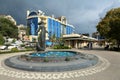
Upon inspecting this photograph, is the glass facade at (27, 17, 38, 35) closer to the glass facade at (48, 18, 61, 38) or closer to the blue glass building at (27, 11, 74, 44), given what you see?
the blue glass building at (27, 11, 74, 44)

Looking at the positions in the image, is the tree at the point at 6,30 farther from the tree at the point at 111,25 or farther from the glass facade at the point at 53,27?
the tree at the point at 111,25

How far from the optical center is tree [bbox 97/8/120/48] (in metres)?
28.6

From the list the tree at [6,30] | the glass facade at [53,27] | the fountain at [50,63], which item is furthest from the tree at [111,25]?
the glass facade at [53,27]

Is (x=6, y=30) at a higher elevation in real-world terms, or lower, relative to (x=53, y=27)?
lower

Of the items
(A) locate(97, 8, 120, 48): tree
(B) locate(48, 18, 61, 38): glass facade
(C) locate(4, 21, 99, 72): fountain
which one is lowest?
(C) locate(4, 21, 99, 72): fountain

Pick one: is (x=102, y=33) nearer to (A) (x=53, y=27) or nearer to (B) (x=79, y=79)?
(B) (x=79, y=79)

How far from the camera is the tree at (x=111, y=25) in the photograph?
28.6m

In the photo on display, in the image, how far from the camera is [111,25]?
97.0ft

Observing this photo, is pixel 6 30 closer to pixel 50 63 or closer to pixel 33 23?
pixel 33 23

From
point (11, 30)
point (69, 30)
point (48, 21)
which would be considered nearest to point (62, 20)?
point (69, 30)

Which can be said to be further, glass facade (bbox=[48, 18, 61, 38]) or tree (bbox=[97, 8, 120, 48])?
glass facade (bbox=[48, 18, 61, 38])

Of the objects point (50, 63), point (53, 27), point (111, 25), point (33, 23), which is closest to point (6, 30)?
point (33, 23)

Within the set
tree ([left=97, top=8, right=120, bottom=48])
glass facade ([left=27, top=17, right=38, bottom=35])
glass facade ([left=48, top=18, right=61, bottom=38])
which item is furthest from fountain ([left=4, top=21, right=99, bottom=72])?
glass facade ([left=48, top=18, right=61, bottom=38])

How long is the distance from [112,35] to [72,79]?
2430 cm
